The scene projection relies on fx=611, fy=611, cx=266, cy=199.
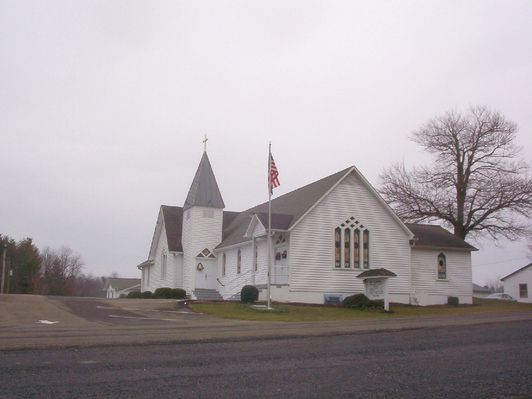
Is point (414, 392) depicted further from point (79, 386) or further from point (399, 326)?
point (399, 326)

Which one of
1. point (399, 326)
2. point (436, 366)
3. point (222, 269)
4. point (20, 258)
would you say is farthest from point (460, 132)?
point (20, 258)

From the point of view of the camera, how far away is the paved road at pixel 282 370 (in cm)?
958

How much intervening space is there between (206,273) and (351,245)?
12578 millimetres

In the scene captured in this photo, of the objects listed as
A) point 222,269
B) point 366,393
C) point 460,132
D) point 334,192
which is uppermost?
point 460,132

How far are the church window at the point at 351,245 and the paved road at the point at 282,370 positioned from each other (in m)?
18.3

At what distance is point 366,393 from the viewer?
9.52 metres

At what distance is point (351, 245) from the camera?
34938mm

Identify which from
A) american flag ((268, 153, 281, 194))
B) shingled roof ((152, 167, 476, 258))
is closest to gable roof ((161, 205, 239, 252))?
shingled roof ((152, 167, 476, 258))

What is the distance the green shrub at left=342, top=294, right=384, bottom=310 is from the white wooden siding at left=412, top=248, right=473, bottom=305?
6254 millimetres

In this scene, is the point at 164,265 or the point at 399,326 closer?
the point at 399,326

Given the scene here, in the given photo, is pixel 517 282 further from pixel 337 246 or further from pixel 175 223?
pixel 337 246

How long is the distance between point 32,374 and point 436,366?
7564 millimetres

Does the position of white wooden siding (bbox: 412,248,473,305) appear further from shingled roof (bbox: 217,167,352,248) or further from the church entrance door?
the church entrance door

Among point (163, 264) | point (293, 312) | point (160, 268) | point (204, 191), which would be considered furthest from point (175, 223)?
point (293, 312)
